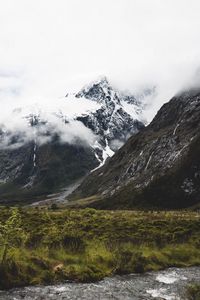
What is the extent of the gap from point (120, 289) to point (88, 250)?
29.1ft

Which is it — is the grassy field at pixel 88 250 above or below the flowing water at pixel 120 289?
above

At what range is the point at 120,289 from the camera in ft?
108

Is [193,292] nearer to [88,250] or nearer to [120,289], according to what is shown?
[120,289]

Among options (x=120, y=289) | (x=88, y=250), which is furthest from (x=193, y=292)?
(x=88, y=250)

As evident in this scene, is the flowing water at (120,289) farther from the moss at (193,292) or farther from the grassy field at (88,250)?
the grassy field at (88,250)

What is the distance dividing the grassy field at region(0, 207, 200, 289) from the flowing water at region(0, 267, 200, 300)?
4.27 feet

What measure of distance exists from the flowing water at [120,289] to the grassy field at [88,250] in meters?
1.30

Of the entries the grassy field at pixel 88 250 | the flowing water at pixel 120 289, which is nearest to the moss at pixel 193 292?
the flowing water at pixel 120 289

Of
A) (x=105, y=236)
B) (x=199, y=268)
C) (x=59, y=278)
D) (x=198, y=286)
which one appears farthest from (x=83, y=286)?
(x=105, y=236)

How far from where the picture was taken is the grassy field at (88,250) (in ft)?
110

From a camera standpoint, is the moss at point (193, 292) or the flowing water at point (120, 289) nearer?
the moss at point (193, 292)

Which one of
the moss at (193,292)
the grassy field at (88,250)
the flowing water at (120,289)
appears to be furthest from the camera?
the grassy field at (88,250)

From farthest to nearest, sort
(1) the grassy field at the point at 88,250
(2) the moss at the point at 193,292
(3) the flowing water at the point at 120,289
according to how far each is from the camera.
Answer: (1) the grassy field at the point at 88,250 → (3) the flowing water at the point at 120,289 → (2) the moss at the point at 193,292

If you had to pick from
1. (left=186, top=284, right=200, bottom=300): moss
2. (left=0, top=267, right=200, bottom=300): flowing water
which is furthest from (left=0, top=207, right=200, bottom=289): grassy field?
(left=186, top=284, right=200, bottom=300): moss
